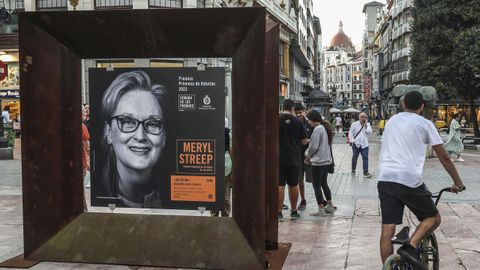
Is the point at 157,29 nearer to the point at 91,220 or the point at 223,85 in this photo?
the point at 223,85

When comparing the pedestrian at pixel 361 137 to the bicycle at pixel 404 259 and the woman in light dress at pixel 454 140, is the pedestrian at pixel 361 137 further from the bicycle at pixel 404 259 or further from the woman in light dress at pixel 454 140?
the bicycle at pixel 404 259

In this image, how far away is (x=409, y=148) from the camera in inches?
175

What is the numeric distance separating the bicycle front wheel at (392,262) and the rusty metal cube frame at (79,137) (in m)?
1.49

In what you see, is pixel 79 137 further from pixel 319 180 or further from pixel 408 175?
pixel 319 180

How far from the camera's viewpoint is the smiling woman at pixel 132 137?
556 centimetres

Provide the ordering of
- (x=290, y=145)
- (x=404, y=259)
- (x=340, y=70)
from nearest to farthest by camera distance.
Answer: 1. (x=404, y=259)
2. (x=290, y=145)
3. (x=340, y=70)

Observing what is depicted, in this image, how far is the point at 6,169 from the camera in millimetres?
14633

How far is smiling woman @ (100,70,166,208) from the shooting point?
556 centimetres

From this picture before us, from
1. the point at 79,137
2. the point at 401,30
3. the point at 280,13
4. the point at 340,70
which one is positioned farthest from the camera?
the point at 340,70

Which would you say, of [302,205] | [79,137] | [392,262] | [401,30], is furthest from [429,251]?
[401,30]

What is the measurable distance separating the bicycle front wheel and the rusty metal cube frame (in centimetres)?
149

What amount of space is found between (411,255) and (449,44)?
24188 millimetres

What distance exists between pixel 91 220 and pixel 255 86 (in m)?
2.29

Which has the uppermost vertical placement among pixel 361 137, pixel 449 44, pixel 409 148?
pixel 449 44
